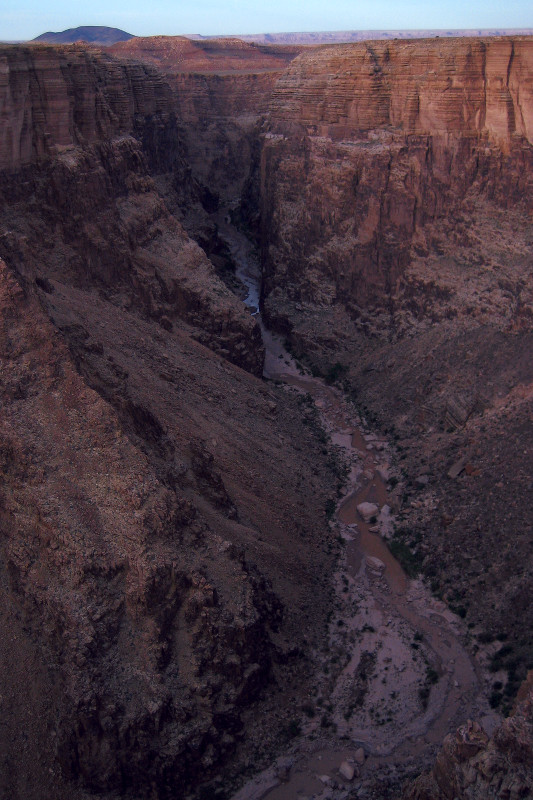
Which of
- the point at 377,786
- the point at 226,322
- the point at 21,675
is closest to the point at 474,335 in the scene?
the point at 226,322

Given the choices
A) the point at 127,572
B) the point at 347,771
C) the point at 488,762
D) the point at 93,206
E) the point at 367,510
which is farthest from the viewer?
the point at 93,206

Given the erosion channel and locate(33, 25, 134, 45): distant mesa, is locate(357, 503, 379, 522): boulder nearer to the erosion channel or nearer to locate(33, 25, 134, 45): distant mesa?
the erosion channel

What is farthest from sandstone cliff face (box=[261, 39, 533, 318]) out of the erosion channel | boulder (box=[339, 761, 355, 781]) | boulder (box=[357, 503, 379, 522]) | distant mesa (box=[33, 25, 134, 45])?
distant mesa (box=[33, 25, 134, 45])

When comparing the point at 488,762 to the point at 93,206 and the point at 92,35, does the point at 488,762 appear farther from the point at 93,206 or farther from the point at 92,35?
the point at 92,35

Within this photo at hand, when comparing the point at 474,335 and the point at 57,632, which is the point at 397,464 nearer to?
the point at 474,335

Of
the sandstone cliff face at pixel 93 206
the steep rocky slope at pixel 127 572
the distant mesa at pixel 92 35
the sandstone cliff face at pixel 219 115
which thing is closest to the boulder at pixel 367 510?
the steep rocky slope at pixel 127 572

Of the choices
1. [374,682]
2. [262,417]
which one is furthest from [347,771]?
[262,417]

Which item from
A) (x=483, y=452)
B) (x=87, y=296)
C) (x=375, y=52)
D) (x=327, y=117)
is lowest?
(x=483, y=452)
